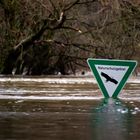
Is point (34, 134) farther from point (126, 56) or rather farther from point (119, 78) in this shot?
point (126, 56)

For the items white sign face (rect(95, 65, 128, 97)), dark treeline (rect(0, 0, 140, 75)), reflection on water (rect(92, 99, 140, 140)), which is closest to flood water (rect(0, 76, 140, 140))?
reflection on water (rect(92, 99, 140, 140))

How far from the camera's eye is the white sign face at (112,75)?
16.8m

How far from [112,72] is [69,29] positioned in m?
28.3

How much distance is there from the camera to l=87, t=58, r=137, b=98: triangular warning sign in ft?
55.1

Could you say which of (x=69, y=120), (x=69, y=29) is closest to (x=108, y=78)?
(x=69, y=120)

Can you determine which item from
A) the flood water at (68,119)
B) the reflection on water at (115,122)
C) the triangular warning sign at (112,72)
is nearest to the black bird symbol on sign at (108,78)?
the triangular warning sign at (112,72)

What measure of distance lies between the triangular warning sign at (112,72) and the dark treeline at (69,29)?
2203 cm

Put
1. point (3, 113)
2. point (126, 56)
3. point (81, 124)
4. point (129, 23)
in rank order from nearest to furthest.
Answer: point (81, 124) < point (3, 113) < point (129, 23) < point (126, 56)

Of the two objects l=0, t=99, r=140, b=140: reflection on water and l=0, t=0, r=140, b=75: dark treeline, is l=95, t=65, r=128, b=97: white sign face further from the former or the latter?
l=0, t=0, r=140, b=75: dark treeline

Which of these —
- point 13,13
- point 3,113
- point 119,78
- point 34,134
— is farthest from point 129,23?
point 34,134

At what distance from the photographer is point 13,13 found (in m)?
43.2

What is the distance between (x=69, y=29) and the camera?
4488cm

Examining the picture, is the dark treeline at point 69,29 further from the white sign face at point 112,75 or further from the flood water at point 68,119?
the flood water at point 68,119

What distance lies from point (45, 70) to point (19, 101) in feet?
115
